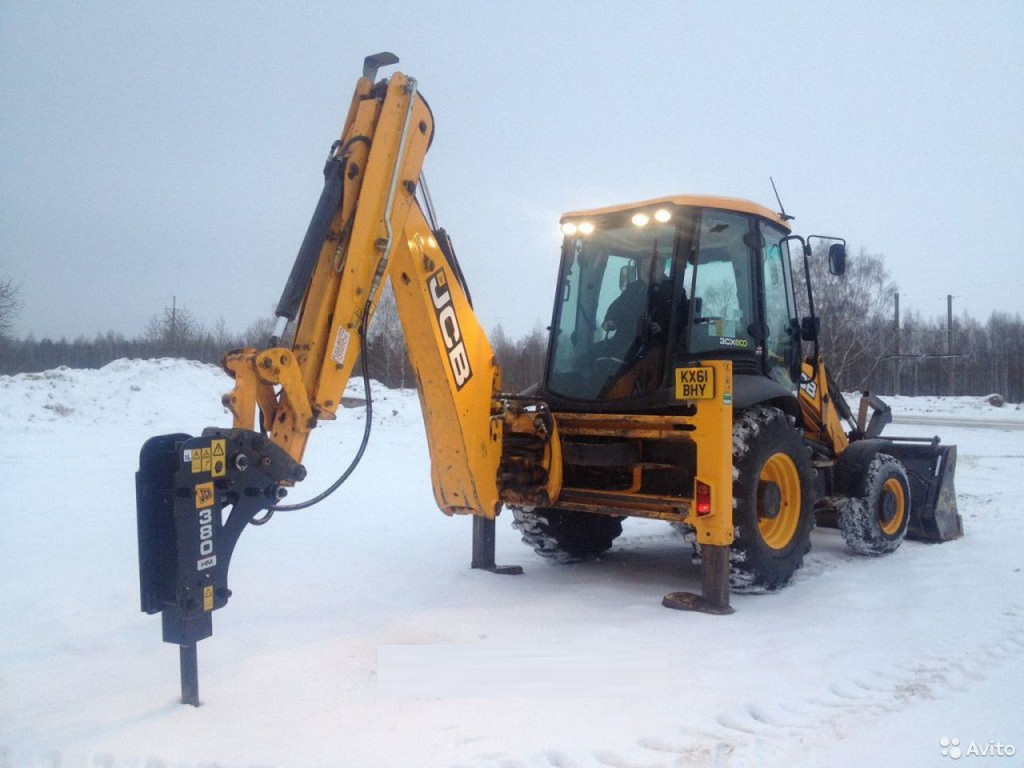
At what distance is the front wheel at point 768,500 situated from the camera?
5.45 meters

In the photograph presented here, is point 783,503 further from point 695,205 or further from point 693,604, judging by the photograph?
point 695,205

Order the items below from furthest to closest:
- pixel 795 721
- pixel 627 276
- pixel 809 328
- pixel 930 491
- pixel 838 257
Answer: pixel 930 491 → pixel 809 328 → pixel 838 257 → pixel 627 276 → pixel 795 721

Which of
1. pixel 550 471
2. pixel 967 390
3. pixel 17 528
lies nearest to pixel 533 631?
pixel 550 471

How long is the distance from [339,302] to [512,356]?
85.3ft

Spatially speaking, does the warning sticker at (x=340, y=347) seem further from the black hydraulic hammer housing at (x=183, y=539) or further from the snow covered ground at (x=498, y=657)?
the snow covered ground at (x=498, y=657)

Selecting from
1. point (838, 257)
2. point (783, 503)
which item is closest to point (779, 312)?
point (838, 257)

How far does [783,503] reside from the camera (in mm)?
6074

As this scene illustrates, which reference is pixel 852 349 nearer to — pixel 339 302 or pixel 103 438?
pixel 103 438

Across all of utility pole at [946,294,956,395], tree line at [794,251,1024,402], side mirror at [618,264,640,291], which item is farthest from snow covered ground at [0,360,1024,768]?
utility pole at [946,294,956,395]

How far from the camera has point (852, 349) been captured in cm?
3425

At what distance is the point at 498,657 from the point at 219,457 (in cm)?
167

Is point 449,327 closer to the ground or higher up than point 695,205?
closer to the ground

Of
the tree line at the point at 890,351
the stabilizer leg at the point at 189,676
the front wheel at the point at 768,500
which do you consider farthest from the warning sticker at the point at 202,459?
the tree line at the point at 890,351

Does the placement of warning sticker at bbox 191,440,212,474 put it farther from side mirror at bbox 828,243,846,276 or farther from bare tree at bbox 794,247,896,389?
bare tree at bbox 794,247,896,389
